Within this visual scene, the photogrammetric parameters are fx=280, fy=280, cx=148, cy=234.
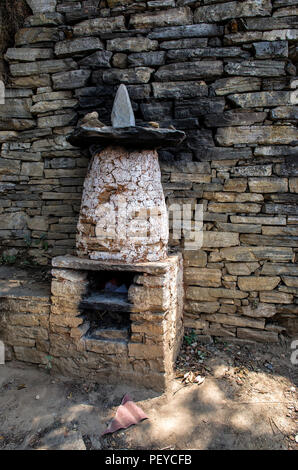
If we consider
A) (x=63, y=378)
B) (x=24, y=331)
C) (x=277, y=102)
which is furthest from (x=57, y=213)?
(x=277, y=102)

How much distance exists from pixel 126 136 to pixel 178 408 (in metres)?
2.30

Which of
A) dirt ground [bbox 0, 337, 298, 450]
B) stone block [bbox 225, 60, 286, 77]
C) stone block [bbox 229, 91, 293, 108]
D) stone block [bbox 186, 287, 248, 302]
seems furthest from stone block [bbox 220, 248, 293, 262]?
stone block [bbox 225, 60, 286, 77]

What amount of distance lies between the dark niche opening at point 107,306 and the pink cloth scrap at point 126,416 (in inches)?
20.1

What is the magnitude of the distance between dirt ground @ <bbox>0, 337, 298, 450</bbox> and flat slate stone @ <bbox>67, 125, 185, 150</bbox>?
7.15 ft

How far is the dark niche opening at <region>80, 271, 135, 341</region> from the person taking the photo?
2.53m

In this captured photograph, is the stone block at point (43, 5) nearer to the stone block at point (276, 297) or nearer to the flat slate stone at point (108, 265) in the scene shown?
the flat slate stone at point (108, 265)

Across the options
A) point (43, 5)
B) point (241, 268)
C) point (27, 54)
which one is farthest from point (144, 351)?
point (43, 5)

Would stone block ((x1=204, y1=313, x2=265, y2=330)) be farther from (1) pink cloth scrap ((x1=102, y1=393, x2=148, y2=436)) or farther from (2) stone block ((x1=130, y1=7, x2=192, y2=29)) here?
(2) stone block ((x1=130, y1=7, x2=192, y2=29))

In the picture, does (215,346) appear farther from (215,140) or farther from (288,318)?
(215,140)

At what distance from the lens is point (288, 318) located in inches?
120

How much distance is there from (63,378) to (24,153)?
2562mm

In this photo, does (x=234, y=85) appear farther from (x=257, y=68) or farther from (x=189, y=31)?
(x=189, y=31)

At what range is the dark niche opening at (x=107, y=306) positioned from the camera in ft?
8.29

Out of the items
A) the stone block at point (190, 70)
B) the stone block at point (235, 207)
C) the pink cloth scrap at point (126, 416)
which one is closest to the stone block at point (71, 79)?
the stone block at point (190, 70)
